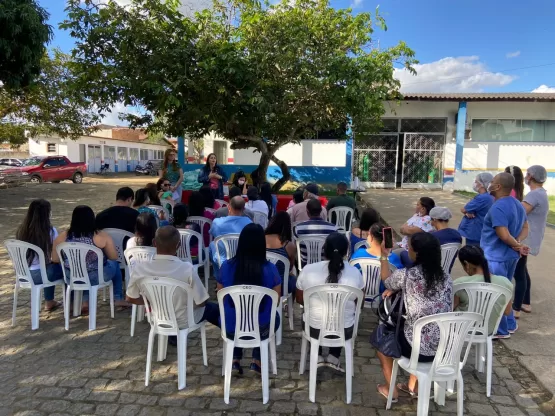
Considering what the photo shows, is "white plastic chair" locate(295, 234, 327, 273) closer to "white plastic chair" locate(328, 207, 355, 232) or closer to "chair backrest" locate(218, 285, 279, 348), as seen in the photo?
"chair backrest" locate(218, 285, 279, 348)

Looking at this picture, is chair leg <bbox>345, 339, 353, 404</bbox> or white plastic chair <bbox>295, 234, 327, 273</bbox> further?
white plastic chair <bbox>295, 234, 327, 273</bbox>

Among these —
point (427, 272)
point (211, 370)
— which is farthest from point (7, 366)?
point (427, 272)

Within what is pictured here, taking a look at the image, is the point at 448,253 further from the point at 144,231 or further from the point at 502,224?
the point at 144,231

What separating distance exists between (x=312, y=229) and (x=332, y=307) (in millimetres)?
1807

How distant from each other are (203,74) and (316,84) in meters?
2.11

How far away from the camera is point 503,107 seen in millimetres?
16984

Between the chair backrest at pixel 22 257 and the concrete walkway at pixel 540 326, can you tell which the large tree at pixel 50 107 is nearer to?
the chair backrest at pixel 22 257

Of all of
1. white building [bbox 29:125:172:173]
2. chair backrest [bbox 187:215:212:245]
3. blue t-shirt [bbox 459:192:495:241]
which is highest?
white building [bbox 29:125:172:173]

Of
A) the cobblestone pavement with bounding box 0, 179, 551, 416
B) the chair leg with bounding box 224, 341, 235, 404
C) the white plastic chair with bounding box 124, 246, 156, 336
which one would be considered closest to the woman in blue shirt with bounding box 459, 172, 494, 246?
the cobblestone pavement with bounding box 0, 179, 551, 416

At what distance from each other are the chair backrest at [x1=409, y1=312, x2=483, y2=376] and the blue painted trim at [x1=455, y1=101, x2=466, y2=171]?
15.9m

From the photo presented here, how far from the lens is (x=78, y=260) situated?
3748mm

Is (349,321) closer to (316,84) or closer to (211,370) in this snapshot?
(211,370)

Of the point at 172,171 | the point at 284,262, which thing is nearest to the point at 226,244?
the point at 284,262

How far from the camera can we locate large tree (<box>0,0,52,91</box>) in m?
6.71
